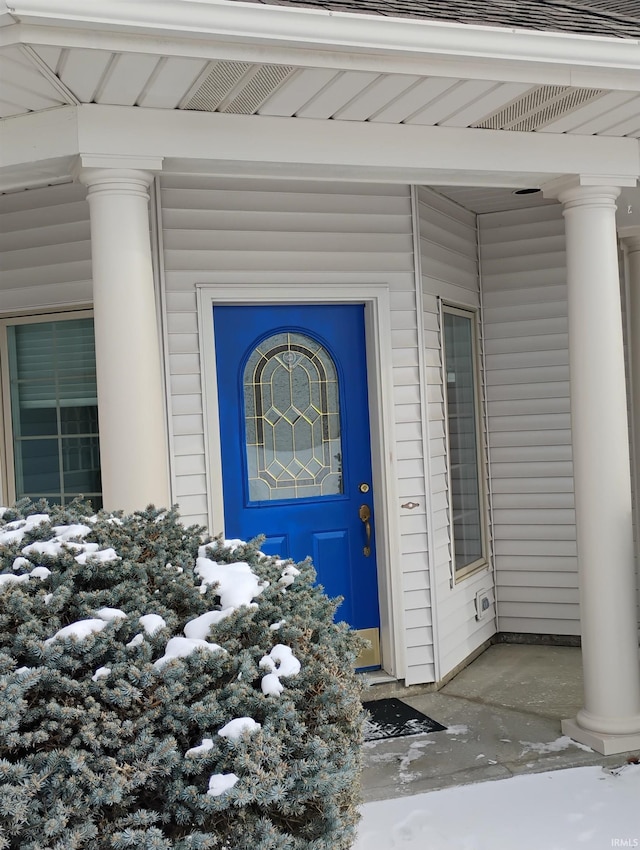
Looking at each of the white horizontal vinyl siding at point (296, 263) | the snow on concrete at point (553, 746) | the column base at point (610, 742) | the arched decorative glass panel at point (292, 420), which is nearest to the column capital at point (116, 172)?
the white horizontal vinyl siding at point (296, 263)

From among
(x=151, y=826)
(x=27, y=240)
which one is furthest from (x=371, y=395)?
(x=151, y=826)

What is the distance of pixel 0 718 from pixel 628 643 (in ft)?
11.2

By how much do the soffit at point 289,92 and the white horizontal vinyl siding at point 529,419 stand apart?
2.19m

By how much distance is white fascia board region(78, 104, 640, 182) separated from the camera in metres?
3.48

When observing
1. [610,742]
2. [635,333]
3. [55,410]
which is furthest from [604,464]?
[55,410]

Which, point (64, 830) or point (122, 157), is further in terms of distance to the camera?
point (122, 157)

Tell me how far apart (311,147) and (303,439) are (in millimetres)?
1901

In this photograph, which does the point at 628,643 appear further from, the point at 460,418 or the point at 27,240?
the point at 27,240

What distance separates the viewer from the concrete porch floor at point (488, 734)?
163 inches

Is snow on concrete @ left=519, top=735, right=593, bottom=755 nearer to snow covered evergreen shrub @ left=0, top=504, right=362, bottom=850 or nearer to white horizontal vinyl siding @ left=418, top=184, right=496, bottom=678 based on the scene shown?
white horizontal vinyl siding @ left=418, top=184, right=496, bottom=678

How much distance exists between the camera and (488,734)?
4613 millimetres

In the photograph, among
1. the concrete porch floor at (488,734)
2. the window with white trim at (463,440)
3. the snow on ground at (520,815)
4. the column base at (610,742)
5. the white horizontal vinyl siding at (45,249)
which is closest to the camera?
the snow on ground at (520,815)

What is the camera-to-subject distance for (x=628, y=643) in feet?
14.4

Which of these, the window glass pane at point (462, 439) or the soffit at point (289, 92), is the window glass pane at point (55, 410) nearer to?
the soffit at point (289, 92)
